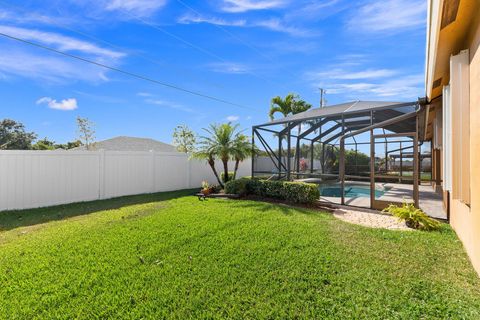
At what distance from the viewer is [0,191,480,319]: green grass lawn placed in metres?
2.53

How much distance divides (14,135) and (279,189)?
124ft

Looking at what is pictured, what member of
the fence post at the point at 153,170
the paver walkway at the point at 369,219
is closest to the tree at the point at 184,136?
the fence post at the point at 153,170

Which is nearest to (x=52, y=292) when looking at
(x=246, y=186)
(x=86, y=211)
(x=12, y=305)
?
(x=12, y=305)

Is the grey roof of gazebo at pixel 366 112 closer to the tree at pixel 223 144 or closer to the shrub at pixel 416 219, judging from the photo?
the tree at pixel 223 144

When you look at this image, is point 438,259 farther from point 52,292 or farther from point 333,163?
point 333,163

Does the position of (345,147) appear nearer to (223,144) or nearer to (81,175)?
(223,144)

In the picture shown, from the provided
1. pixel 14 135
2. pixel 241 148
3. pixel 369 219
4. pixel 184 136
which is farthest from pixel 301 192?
pixel 14 135

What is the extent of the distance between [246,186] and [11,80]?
50.0ft

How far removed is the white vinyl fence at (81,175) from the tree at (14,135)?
29620 millimetres

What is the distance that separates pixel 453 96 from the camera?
3867mm

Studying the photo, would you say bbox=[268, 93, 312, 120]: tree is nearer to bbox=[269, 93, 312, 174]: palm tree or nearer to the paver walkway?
bbox=[269, 93, 312, 174]: palm tree

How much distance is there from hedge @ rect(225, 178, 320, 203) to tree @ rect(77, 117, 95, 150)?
47.4 feet

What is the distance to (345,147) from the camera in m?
16.1

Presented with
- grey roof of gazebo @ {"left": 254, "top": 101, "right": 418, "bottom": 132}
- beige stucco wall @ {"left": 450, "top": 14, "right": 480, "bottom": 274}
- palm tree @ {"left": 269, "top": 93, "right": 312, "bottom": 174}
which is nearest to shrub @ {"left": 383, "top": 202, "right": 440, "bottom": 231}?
beige stucco wall @ {"left": 450, "top": 14, "right": 480, "bottom": 274}
